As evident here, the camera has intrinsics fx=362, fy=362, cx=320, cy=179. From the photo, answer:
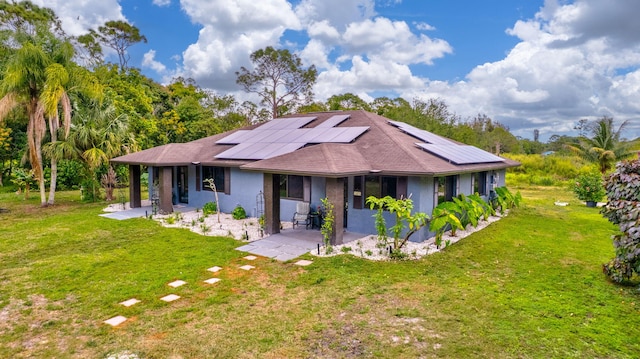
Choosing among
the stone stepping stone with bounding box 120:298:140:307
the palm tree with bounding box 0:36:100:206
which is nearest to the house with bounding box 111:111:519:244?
the palm tree with bounding box 0:36:100:206

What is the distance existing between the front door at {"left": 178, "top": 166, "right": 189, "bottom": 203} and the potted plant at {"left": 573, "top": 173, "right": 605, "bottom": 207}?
61.1ft

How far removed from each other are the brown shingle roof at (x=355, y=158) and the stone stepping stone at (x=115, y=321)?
5.39 meters

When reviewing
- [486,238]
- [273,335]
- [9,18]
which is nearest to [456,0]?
[486,238]

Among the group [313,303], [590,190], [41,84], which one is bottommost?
[313,303]

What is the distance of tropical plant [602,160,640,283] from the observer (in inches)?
242

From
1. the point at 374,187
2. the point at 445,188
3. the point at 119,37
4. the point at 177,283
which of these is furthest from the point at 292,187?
the point at 119,37

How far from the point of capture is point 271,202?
11.1m

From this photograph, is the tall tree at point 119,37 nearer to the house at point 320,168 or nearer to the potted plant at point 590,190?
the house at point 320,168

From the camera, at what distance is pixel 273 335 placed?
5.16m

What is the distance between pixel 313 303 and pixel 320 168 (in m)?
4.24

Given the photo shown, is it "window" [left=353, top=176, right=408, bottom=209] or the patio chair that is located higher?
"window" [left=353, top=176, right=408, bottom=209]

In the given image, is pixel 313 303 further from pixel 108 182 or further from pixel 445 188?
pixel 108 182

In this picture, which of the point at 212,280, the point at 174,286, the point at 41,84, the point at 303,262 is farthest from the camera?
the point at 41,84

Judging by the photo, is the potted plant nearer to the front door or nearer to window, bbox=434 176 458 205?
window, bbox=434 176 458 205
